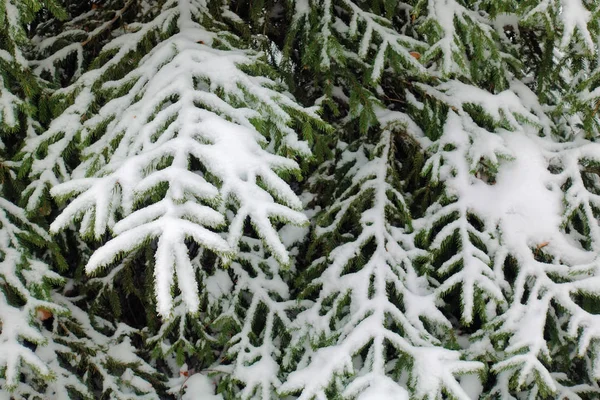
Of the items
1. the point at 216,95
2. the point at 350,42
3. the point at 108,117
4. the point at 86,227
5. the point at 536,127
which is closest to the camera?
the point at 86,227

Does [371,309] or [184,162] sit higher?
[184,162]

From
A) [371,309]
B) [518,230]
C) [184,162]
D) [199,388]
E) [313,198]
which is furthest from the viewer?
[313,198]

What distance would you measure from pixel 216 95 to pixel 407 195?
56.5 inches

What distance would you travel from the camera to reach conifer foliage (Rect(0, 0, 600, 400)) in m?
1.92

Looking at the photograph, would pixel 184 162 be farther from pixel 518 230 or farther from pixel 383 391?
pixel 518 230

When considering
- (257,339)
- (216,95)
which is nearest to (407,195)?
(257,339)

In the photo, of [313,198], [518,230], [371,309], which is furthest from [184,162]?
[518,230]

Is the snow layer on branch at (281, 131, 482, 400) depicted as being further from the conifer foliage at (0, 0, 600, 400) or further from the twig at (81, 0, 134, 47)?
the twig at (81, 0, 134, 47)

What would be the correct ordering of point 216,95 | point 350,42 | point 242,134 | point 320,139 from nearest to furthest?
point 242,134
point 216,95
point 320,139
point 350,42

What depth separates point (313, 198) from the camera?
3062 millimetres

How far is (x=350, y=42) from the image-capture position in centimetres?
294

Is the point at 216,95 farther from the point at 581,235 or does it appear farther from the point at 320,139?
the point at 581,235

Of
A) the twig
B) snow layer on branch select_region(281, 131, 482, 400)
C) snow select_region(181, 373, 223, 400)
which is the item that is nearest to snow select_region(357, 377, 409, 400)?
snow layer on branch select_region(281, 131, 482, 400)

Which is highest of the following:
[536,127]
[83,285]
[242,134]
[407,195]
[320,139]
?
[242,134]
